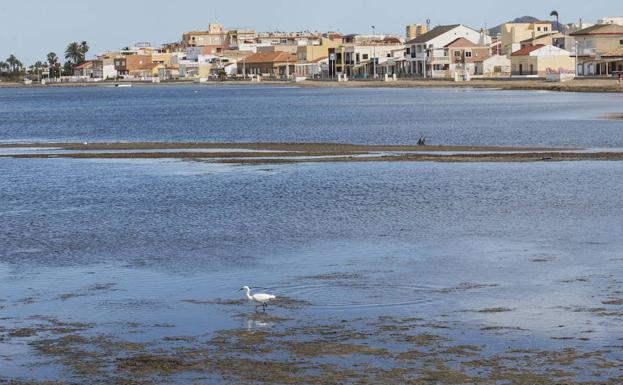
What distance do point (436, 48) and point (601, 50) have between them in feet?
112

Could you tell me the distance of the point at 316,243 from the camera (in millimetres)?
22875

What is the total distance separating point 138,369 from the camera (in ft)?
43.5

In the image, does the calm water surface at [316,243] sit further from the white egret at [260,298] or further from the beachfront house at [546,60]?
the beachfront house at [546,60]

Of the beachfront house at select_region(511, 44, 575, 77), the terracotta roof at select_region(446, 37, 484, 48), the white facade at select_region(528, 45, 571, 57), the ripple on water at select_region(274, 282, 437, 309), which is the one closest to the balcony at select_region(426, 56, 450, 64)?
the terracotta roof at select_region(446, 37, 484, 48)

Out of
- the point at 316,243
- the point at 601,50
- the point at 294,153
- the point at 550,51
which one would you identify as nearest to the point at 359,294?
the point at 316,243

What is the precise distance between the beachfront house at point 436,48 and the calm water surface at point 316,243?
12385 cm

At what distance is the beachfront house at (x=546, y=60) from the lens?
141 metres

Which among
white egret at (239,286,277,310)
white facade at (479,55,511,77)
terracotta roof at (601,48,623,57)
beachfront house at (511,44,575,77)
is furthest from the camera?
white facade at (479,55,511,77)

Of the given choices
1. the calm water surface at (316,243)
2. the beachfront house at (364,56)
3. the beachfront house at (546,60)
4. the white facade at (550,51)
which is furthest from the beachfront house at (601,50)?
the calm water surface at (316,243)

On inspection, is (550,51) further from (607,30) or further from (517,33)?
(517,33)

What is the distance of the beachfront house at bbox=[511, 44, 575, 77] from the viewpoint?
462ft

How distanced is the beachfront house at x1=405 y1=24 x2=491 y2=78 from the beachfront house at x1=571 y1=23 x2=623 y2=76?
29.2 metres

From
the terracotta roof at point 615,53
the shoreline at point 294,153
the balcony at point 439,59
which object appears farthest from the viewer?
the balcony at point 439,59

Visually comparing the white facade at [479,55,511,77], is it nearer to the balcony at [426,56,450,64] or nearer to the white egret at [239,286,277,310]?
the balcony at [426,56,450,64]
